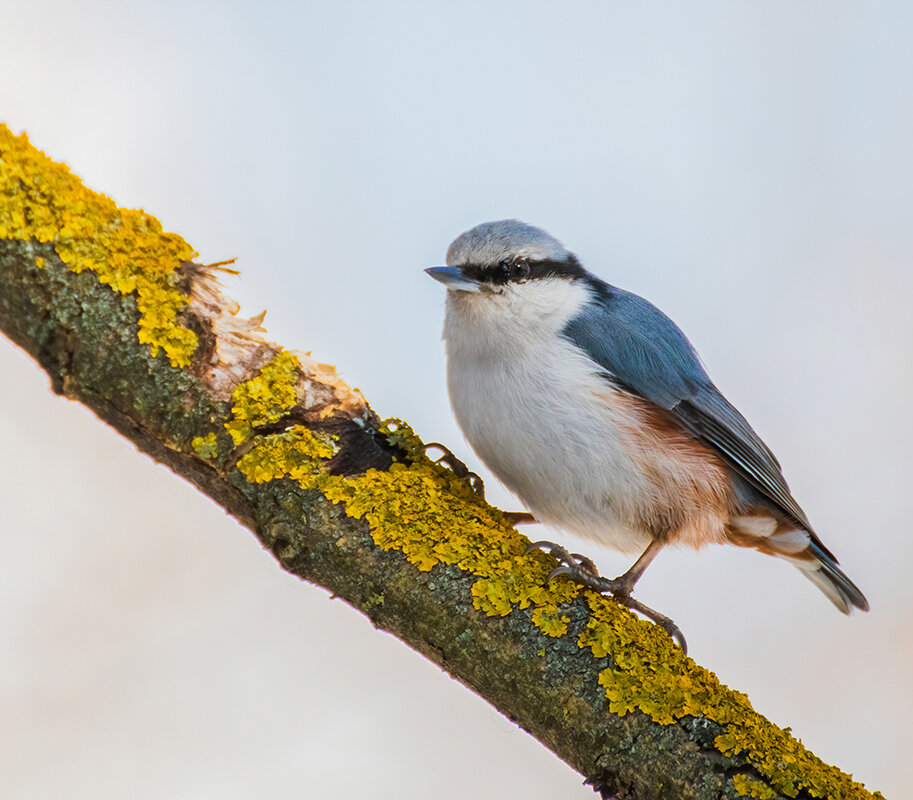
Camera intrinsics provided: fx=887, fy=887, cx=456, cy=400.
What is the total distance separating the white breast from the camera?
1990 millimetres

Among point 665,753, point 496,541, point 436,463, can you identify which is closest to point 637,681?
point 665,753

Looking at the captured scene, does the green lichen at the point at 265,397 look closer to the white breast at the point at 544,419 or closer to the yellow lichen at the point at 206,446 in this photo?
the yellow lichen at the point at 206,446

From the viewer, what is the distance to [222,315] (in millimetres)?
1740

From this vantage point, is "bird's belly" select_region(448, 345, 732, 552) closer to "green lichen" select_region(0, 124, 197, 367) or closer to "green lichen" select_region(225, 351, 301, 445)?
"green lichen" select_region(225, 351, 301, 445)

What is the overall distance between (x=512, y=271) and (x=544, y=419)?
16.5 inches

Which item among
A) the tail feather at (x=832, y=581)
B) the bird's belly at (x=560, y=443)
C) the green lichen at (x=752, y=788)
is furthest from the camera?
the tail feather at (x=832, y=581)

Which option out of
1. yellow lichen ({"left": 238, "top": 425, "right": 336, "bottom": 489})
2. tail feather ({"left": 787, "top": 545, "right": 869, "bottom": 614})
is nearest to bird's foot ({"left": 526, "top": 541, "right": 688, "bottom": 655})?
yellow lichen ({"left": 238, "top": 425, "right": 336, "bottom": 489})

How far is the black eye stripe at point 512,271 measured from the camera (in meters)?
2.17

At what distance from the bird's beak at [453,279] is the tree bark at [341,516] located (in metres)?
0.50

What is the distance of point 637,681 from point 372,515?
572 mm

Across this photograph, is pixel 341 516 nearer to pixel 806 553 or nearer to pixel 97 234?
pixel 97 234

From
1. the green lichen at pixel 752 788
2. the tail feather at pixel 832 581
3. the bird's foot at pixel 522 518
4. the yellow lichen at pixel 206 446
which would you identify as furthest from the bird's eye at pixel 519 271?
the green lichen at pixel 752 788

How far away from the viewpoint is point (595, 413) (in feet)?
6.60

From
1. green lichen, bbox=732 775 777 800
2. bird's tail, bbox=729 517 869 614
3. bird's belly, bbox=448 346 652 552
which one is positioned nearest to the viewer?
green lichen, bbox=732 775 777 800
